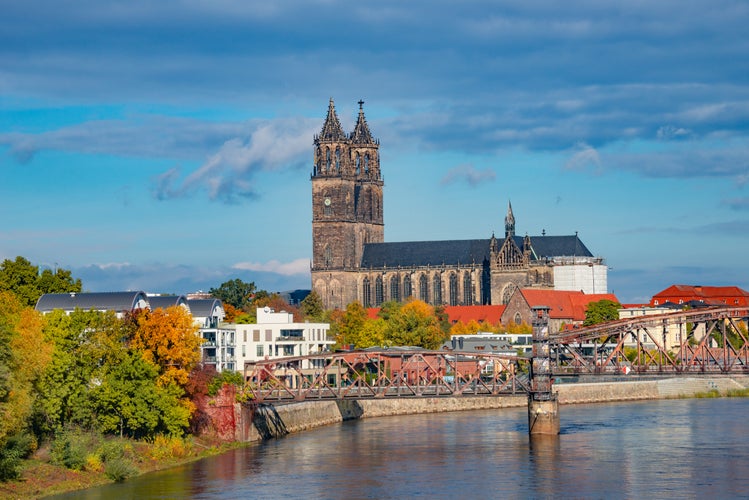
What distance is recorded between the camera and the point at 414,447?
270 feet

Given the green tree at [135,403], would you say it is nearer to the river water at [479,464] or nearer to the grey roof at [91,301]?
the river water at [479,464]

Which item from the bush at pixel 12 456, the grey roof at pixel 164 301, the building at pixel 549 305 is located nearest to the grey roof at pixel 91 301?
the grey roof at pixel 164 301

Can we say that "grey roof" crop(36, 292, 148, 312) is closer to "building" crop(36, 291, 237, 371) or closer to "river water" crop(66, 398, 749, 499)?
"building" crop(36, 291, 237, 371)

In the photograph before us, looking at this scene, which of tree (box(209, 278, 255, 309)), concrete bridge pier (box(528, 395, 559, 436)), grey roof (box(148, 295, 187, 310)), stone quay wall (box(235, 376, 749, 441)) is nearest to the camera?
concrete bridge pier (box(528, 395, 559, 436))

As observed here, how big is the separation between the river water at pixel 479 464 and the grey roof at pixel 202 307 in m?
21.8

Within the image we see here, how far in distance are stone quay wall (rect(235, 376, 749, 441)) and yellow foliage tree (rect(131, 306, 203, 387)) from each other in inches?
270

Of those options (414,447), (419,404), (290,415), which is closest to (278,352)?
(419,404)

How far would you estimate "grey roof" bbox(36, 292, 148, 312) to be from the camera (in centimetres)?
10069

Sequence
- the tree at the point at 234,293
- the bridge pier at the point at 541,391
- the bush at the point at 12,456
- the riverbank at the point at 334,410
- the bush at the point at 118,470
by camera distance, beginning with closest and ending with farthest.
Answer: the bush at the point at 12,456, the riverbank at the point at 334,410, the bush at the point at 118,470, the bridge pier at the point at 541,391, the tree at the point at 234,293

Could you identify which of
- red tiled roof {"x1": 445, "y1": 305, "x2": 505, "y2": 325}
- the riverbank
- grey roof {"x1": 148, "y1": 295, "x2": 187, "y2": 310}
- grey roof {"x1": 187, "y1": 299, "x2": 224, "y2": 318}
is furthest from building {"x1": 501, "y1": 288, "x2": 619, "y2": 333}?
grey roof {"x1": 148, "y1": 295, "x2": 187, "y2": 310}

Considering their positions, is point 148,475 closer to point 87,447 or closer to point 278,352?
point 87,447

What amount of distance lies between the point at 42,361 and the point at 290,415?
29.4 metres

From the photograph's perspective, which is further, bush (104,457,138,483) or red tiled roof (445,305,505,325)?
red tiled roof (445,305,505,325)

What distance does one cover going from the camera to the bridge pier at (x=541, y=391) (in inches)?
3474
